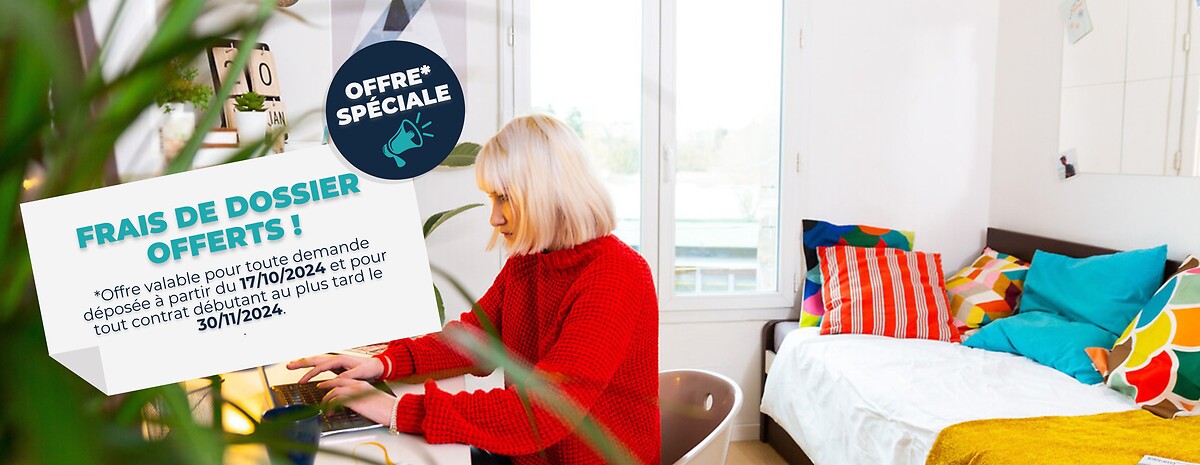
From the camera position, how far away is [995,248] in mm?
3588

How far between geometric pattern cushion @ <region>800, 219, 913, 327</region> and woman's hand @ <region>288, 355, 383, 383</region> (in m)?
2.14

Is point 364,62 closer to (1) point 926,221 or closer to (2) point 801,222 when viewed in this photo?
(2) point 801,222

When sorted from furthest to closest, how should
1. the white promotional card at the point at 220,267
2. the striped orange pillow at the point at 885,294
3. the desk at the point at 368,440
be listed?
1. the striped orange pillow at the point at 885,294
2. the desk at the point at 368,440
3. the white promotional card at the point at 220,267

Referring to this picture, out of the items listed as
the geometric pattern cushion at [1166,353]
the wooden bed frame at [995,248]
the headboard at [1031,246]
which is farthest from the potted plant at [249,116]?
the headboard at [1031,246]

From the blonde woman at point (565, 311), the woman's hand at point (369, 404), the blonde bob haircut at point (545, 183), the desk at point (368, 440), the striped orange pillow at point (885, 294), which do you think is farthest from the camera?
the striped orange pillow at point (885, 294)

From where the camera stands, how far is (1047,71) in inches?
130

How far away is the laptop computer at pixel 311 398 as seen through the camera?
4.52ft

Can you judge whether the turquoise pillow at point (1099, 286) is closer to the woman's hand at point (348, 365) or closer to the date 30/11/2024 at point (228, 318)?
the woman's hand at point (348, 365)

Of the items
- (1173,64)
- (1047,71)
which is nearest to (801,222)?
(1047,71)

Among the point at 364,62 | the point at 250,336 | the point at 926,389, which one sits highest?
the point at 364,62

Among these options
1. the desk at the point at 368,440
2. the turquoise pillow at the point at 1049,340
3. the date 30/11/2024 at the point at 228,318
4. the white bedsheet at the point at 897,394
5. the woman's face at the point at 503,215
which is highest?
the date 30/11/2024 at the point at 228,318

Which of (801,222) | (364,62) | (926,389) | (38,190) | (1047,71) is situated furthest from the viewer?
(801,222)

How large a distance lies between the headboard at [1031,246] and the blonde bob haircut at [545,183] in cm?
198

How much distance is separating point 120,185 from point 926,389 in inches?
96.9
